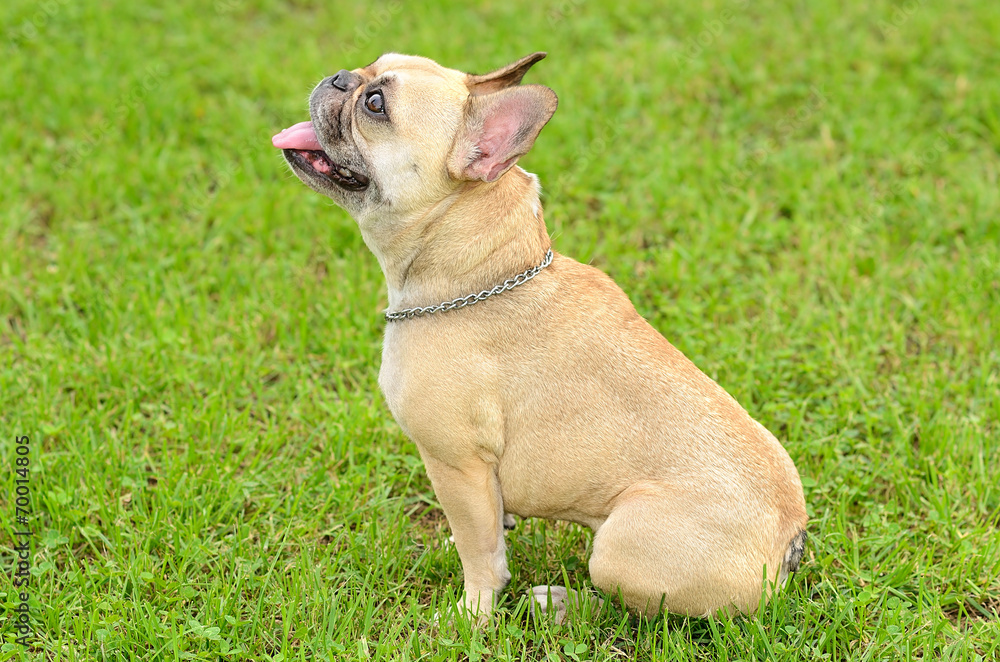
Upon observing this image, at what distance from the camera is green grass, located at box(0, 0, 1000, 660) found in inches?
167

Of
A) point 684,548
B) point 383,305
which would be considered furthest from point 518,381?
point 383,305

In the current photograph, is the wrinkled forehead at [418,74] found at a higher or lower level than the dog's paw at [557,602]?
higher

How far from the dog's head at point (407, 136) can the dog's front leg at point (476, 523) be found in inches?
45.5

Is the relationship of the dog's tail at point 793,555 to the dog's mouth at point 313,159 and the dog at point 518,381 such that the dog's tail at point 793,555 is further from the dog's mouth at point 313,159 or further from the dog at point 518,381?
the dog's mouth at point 313,159

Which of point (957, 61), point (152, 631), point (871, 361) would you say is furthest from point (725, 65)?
point (152, 631)

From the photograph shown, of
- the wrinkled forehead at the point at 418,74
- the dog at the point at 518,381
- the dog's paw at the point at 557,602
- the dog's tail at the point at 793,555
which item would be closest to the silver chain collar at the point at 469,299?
the dog at the point at 518,381

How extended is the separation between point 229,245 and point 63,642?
3212 millimetres

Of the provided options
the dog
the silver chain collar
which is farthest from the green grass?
the silver chain collar

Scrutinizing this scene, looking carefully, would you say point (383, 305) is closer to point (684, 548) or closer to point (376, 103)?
point (376, 103)

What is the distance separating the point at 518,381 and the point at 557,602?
108cm

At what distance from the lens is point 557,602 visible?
428 cm

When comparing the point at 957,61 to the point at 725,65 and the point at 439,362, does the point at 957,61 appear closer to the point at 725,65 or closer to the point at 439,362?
the point at 725,65

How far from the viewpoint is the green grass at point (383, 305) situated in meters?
4.24

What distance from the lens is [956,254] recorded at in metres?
6.59
